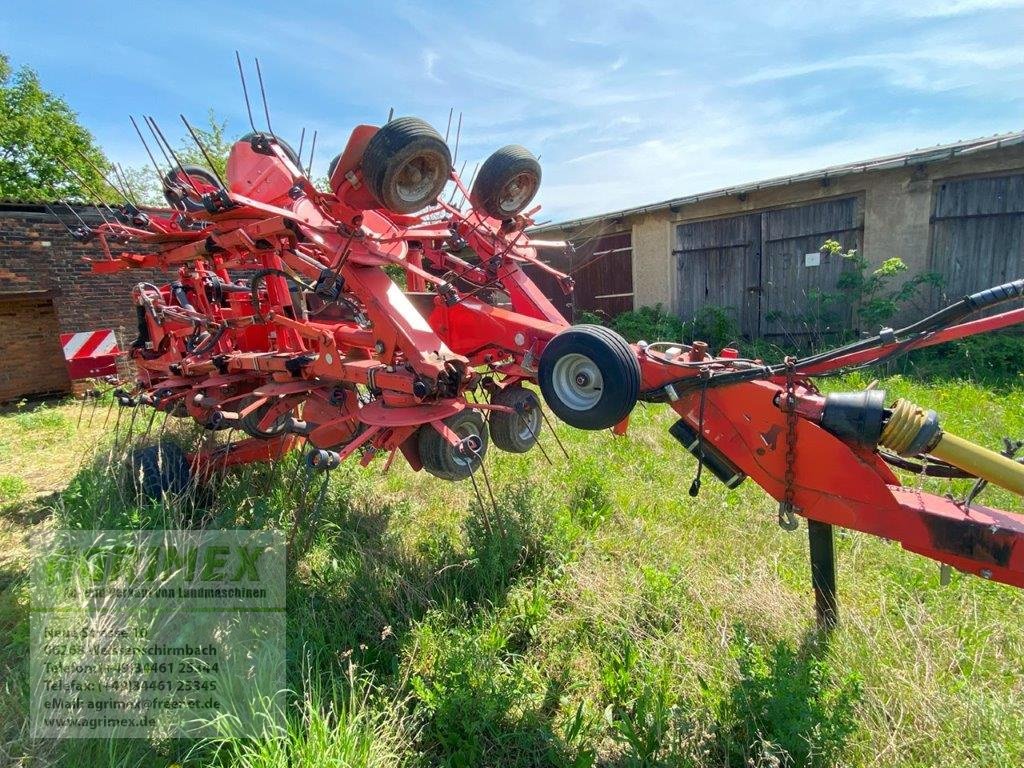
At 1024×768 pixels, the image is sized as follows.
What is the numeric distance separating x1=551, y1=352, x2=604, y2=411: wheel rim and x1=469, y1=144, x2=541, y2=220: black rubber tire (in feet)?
4.68

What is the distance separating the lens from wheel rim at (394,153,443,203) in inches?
100.0

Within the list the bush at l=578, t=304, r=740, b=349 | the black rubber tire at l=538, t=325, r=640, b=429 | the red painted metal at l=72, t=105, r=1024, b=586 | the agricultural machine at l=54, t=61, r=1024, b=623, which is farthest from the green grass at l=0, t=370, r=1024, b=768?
the bush at l=578, t=304, r=740, b=349

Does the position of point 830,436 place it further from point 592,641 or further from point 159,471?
point 159,471

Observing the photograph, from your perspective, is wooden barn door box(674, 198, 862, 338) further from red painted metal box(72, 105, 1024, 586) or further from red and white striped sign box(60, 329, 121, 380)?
red and white striped sign box(60, 329, 121, 380)

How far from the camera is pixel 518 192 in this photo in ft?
10.9

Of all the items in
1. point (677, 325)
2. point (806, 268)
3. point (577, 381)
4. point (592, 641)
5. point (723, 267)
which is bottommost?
point (592, 641)

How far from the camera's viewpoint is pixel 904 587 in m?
2.88

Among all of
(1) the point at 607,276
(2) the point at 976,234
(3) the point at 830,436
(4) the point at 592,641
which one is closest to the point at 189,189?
(4) the point at 592,641

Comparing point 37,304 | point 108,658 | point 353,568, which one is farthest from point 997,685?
point 37,304

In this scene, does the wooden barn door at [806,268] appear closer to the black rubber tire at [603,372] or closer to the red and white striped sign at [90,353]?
the black rubber tire at [603,372]

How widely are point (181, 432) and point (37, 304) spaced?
617cm

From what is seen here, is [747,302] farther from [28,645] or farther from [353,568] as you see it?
[28,645]

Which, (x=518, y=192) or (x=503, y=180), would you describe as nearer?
(x=503, y=180)

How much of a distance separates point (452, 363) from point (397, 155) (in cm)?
99
